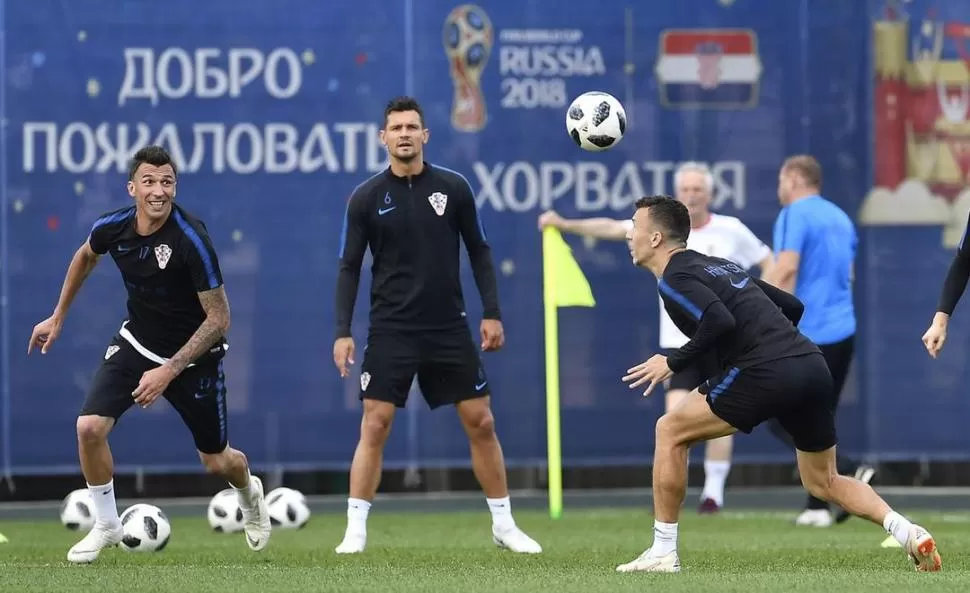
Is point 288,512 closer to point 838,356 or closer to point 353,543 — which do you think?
point 353,543

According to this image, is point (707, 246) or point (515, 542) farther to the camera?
point (707, 246)

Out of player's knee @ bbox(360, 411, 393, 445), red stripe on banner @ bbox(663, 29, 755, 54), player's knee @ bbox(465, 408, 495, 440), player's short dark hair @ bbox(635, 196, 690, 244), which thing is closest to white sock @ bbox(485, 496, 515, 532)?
player's knee @ bbox(465, 408, 495, 440)

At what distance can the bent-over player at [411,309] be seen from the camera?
9.62 metres

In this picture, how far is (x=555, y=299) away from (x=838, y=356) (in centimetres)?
193

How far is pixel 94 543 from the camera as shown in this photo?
889 cm

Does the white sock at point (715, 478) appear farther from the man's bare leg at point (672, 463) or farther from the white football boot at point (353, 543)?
the man's bare leg at point (672, 463)

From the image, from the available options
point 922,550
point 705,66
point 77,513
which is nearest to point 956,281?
point 922,550

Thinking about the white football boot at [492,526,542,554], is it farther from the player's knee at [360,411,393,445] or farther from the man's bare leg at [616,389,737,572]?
the man's bare leg at [616,389,737,572]

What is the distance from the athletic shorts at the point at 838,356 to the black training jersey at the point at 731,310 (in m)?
3.50

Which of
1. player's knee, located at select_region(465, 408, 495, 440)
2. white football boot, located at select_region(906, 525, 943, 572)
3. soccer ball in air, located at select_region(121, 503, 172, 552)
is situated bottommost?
soccer ball in air, located at select_region(121, 503, 172, 552)

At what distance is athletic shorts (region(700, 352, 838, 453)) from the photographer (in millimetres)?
7902

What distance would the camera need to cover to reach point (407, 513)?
1299 centimetres

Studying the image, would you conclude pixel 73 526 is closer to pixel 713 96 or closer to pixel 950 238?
pixel 713 96

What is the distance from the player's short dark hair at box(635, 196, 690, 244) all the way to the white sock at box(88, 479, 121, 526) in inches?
112
